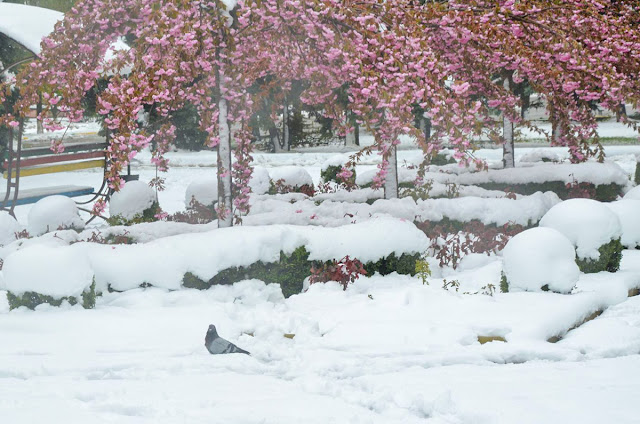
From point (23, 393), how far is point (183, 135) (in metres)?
22.9

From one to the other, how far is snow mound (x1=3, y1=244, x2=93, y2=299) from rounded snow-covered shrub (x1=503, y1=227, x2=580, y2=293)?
408 centimetres

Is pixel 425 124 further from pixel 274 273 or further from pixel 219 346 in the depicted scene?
pixel 219 346

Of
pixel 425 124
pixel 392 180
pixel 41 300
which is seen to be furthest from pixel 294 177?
pixel 425 124

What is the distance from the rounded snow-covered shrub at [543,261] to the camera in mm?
6273

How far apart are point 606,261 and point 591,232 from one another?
0.40 m

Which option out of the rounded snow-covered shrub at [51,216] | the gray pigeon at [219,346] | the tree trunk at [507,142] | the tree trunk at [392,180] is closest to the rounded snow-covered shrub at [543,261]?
the gray pigeon at [219,346]

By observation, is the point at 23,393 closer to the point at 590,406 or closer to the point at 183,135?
the point at 590,406

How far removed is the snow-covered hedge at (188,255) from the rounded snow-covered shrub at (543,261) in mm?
1207

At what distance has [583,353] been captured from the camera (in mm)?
5215

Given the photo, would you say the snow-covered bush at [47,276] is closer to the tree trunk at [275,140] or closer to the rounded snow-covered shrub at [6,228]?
the rounded snow-covered shrub at [6,228]

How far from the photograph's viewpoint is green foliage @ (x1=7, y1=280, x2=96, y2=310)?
19.7 feet

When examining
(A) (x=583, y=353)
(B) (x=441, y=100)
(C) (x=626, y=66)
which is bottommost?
(A) (x=583, y=353)

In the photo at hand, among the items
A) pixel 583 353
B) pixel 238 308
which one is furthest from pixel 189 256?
pixel 583 353

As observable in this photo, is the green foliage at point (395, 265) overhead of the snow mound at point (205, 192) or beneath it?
beneath
